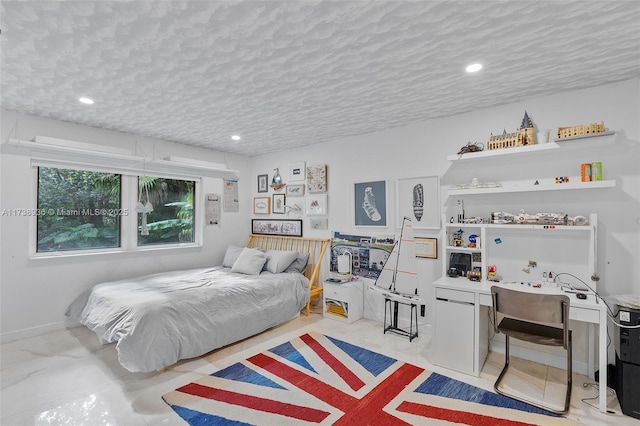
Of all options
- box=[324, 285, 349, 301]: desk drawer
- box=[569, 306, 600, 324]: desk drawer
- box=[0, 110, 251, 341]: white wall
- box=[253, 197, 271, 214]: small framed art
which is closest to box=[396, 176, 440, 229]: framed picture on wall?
box=[324, 285, 349, 301]: desk drawer

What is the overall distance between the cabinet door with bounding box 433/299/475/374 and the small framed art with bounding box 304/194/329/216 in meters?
2.20

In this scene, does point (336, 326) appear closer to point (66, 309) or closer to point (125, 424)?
point (125, 424)

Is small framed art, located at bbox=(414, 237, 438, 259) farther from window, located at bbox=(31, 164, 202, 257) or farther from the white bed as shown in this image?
window, located at bbox=(31, 164, 202, 257)

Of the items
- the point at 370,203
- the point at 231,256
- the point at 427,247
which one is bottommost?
the point at 231,256

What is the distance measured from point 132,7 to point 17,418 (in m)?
2.76

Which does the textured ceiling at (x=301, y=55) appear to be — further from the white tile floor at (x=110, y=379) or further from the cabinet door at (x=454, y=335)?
the white tile floor at (x=110, y=379)

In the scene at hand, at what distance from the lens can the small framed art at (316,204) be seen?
15.2 ft

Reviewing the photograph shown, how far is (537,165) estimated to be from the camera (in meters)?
2.96

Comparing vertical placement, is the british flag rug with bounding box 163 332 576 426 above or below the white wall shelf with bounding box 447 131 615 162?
below

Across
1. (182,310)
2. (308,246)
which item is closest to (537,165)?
(308,246)

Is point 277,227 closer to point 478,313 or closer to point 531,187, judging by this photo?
point 478,313

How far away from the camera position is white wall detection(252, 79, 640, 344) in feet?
8.45

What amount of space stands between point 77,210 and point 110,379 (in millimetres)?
2354

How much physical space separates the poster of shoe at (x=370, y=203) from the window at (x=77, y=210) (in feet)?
10.7
